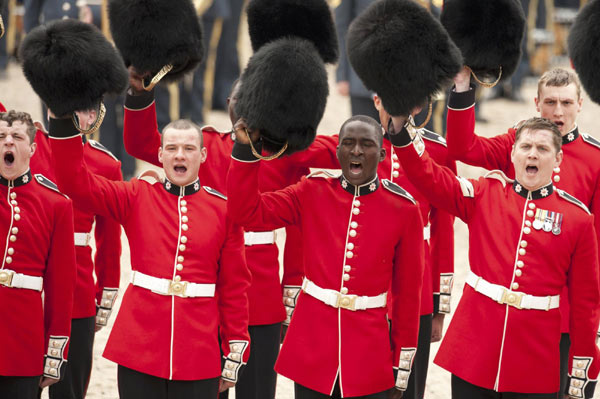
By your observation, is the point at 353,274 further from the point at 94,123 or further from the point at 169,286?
the point at 94,123

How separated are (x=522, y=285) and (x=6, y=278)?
5.55 ft

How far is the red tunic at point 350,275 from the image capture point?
377 centimetres

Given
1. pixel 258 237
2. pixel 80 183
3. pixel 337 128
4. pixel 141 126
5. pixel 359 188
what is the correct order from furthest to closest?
pixel 337 128 → pixel 258 237 → pixel 141 126 → pixel 359 188 → pixel 80 183

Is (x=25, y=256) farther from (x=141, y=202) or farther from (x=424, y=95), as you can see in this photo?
(x=424, y=95)

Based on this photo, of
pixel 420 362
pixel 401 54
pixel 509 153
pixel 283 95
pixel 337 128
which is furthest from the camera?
pixel 337 128

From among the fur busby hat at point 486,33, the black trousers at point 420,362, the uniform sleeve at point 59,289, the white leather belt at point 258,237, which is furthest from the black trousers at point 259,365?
the fur busby hat at point 486,33

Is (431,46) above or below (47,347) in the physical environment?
above

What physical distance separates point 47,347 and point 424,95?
1.51 m

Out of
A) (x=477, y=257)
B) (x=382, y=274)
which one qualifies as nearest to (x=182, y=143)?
(x=382, y=274)

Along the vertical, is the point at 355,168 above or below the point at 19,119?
below

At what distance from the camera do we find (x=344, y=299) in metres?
3.77

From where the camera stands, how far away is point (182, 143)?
3918 millimetres

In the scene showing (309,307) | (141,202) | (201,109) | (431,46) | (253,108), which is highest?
(201,109)

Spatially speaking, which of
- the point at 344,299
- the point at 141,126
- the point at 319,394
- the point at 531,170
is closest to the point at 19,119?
the point at 141,126
